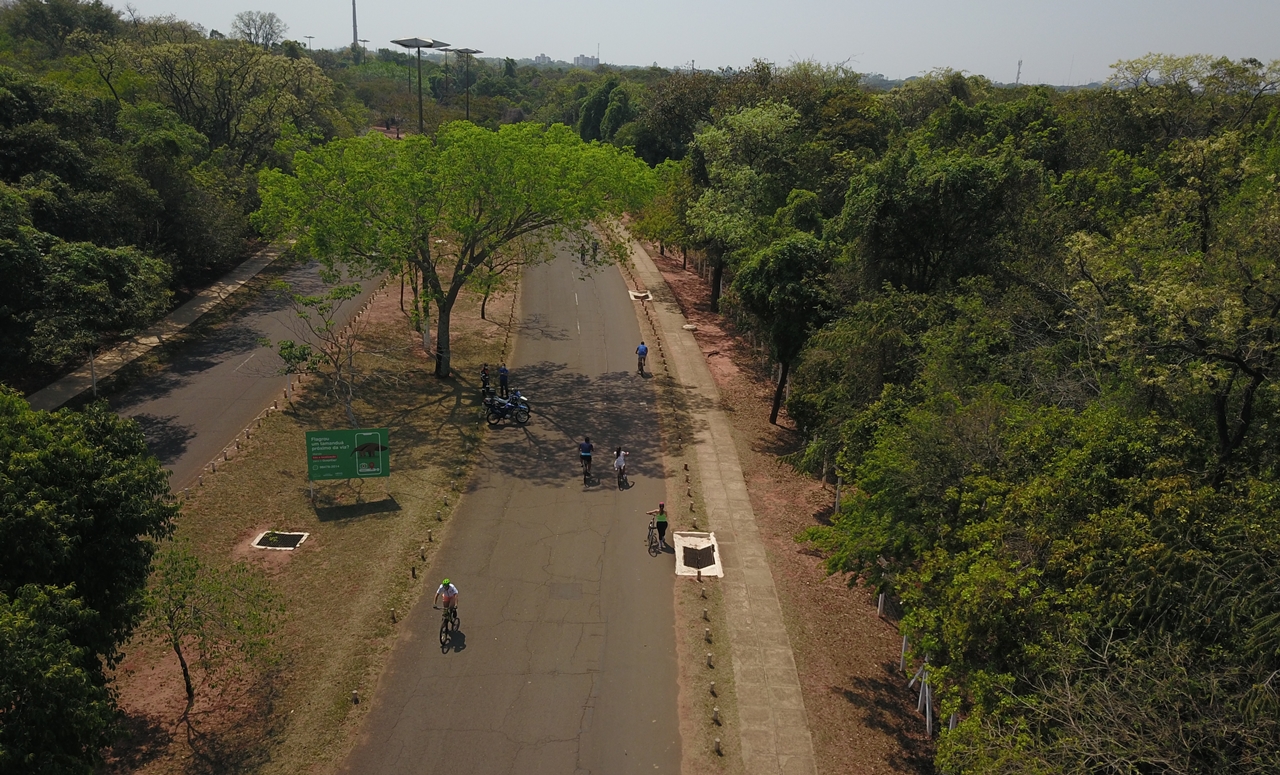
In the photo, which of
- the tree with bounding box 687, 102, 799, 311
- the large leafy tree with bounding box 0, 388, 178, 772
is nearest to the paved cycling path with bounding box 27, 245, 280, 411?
the large leafy tree with bounding box 0, 388, 178, 772

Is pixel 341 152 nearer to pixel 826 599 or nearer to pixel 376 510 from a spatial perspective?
pixel 376 510

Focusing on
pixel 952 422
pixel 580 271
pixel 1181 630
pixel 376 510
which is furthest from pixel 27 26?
pixel 1181 630

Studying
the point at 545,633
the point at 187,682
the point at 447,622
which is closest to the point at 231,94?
the point at 187,682

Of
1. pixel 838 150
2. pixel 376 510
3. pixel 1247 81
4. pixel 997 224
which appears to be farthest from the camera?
pixel 838 150

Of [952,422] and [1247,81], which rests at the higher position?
[1247,81]

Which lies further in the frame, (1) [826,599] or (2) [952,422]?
(1) [826,599]

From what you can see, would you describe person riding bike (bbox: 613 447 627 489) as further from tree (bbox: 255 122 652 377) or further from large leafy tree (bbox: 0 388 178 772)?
large leafy tree (bbox: 0 388 178 772)

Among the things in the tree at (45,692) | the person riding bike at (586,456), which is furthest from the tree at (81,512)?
the person riding bike at (586,456)
